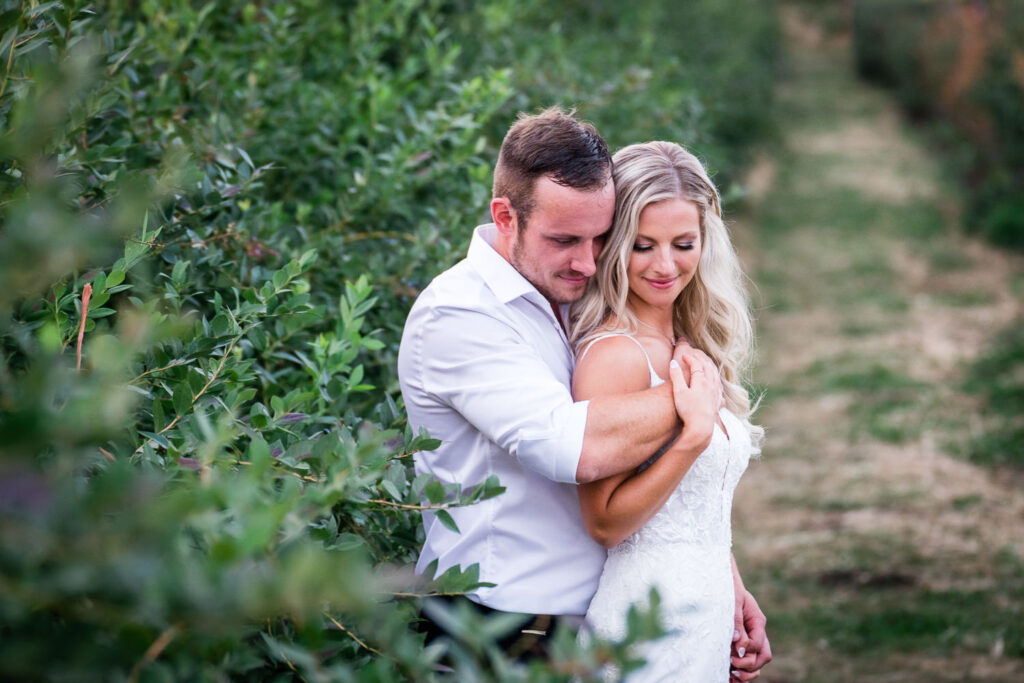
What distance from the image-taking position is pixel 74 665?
89 centimetres

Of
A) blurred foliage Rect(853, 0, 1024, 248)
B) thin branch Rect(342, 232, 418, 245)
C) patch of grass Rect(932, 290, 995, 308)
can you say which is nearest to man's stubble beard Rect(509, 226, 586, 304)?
thin branch Rect(342, 232, 418, 245)

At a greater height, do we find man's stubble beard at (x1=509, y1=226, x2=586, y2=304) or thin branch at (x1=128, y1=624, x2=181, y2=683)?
thin branch at (x1=128, y1=624, x2=181, y2=683)

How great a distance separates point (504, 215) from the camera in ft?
7.92

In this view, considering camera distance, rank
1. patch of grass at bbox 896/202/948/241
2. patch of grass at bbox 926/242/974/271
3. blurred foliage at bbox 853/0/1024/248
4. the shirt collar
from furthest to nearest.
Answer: patch of grass at bbox 896/202/948/241, blurred foliage at bbox 853/0/1024/248, patch of grass at bbox 926/242/974/271, the shirt collar

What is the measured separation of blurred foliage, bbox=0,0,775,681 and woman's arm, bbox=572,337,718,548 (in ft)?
1.12

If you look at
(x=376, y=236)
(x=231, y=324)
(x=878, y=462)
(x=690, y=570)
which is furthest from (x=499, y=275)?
(x=878, y=462)

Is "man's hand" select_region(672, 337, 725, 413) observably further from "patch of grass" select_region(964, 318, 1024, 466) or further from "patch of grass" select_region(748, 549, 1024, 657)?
"patch of grass" select_region(964, 318, 1024, 466)

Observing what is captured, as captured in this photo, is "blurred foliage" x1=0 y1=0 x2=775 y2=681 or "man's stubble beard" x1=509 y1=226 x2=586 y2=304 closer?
"blurred foliage" x1=0 y1=0 x2=775 y2=681

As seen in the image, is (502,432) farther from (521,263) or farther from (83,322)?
(83,322)

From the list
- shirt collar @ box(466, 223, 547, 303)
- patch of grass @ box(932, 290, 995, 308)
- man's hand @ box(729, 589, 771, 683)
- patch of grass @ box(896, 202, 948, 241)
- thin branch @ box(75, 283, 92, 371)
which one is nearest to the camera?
thin branch @ box(75, 283, 92, 371)

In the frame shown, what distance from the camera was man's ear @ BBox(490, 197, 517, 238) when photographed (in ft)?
7.86

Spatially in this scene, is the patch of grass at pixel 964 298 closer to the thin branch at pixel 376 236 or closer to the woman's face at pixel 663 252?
the thin branch at pixel 376 236

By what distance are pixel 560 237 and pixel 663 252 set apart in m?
0.31

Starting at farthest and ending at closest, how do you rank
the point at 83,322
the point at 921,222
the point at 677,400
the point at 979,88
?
the point at 921,222 < the point at 979,88 < the point at 677,400 < the point at 83,322
